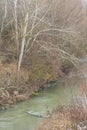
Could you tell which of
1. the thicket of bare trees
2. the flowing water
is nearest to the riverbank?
the flowing water

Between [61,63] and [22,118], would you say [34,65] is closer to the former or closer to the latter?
[61,63]

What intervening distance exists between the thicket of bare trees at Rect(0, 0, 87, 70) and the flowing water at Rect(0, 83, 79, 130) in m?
3.50

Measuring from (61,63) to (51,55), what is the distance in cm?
291

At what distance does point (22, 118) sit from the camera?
19.6 meters

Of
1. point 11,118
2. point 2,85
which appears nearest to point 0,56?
point 2,85

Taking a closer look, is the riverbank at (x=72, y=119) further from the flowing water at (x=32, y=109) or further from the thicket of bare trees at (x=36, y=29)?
the thicket of bare trees at (x=36, y=29)

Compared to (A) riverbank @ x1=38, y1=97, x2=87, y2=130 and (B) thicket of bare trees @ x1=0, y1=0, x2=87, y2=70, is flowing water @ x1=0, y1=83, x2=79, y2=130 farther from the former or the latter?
(B) thicket of bare trees @ x1=0, y1=0, x2=87, y2=70

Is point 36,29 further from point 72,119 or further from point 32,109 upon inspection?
point 72,119

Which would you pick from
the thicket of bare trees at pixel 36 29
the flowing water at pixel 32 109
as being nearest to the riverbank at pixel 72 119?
the flowing water at pixel 32 109

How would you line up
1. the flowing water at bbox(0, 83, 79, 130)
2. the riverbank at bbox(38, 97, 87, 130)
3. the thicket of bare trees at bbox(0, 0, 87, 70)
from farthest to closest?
1. the thicket of bare trees at bbox(0, 0, 87, 70)
2. the flowing water at bbox(0, 83, 79, 130)
3. the riverbank at bbox(38, 97, 87, 130)

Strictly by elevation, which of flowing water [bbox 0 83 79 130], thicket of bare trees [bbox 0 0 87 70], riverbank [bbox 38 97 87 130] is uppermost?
thicket of bare trees [bbox 0 0 87 70]

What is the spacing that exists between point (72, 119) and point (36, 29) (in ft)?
59.1

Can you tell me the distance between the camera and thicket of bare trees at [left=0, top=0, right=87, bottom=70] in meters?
29.2

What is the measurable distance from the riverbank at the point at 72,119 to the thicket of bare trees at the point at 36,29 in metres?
15.2
